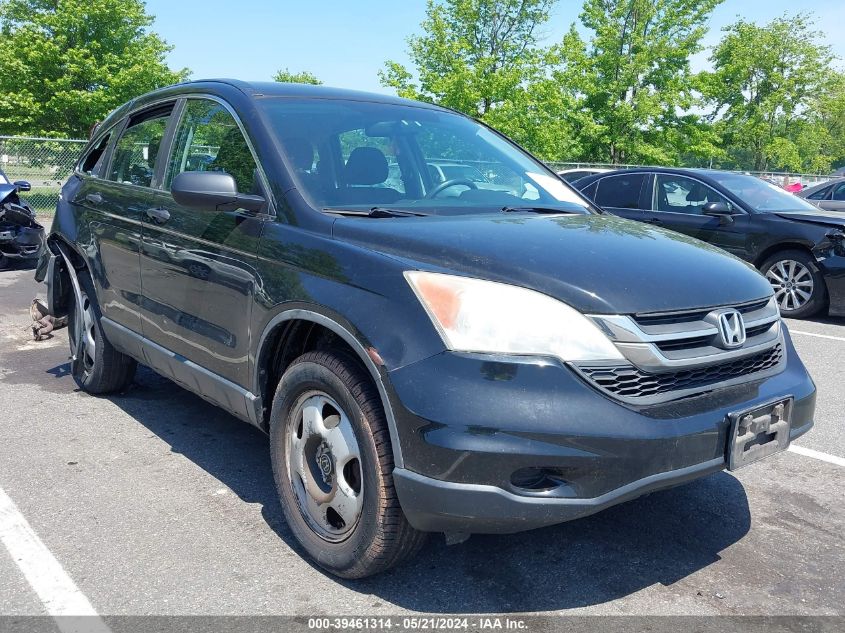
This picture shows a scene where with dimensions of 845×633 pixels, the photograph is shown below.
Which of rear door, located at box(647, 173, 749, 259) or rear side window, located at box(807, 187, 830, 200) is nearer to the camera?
rear door, located at box(647, 173, 749, 259)

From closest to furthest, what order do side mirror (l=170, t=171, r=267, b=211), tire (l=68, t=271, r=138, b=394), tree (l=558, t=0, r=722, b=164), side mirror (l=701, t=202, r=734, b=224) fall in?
side mirror (l=170, t=171, r=267, b=211) < tire (l=68, t=271, r=138, b=394) < side mirror (l=701, t=202, r=734, b=224) < tree (l=558, t=0, r=722, b=164)

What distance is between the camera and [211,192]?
3.22m

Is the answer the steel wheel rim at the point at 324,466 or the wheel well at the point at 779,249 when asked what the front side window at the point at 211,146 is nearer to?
the steel wheel rim at the point at 324,466

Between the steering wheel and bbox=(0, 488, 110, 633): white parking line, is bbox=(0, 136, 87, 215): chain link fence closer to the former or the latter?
bbox=(0, 488, 110, 633): white parking line

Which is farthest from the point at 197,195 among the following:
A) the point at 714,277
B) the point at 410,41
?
the point at 410,41

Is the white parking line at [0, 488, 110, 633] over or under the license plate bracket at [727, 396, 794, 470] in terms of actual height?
under

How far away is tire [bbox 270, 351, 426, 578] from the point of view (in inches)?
104

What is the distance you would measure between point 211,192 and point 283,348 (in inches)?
27.4

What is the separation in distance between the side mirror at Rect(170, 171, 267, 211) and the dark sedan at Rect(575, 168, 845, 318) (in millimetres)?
6724

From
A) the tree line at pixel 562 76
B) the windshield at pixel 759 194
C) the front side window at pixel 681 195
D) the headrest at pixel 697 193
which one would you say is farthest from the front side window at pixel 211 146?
the tree line at pixel 562 76

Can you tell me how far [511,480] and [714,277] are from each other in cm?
111

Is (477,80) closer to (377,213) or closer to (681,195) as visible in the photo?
(681,195)

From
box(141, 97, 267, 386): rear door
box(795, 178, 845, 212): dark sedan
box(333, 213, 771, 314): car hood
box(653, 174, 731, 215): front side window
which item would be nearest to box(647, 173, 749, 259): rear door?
box(653, 174, 731, 215): front side window

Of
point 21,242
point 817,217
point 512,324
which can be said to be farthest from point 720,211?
point 21,242
